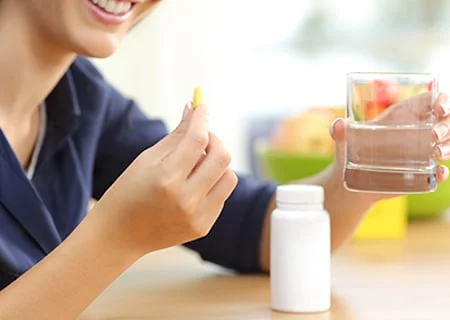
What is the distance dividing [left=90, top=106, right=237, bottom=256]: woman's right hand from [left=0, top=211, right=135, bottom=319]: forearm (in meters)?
0.02

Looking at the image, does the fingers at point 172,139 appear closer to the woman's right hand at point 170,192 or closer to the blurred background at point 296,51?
the woman's right hand at point 170,192

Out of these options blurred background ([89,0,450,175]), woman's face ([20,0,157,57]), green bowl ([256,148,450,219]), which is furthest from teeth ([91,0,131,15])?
blurred background ([89,0,450,175])

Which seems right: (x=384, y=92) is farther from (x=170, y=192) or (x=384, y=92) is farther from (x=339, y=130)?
(x=170, y=192)

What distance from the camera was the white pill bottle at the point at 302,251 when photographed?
1.11 m

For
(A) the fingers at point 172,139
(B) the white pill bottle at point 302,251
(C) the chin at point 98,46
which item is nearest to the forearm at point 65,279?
(A) the fingers at point 172,139

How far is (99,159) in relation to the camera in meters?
1.54

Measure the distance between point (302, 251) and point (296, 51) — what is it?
210 centimetres

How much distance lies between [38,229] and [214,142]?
382 millimetres

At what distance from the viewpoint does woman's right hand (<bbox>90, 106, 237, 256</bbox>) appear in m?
0.94

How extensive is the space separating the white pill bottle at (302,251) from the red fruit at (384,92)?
13 cm

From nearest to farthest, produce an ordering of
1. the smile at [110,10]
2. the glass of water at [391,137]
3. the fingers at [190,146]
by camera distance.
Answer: the fingers at [190,146], the glass of water at [391,137], the smile at [110,10]

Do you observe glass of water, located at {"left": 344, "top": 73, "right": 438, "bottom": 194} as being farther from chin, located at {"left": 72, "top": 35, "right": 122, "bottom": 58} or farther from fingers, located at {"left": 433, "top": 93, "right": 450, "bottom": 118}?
chin, located at {"left": 72, "top": 35, "right": 122, "bottom": 58}

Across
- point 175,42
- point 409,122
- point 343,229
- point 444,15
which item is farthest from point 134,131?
point 444,15

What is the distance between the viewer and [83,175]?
1.43 meters
